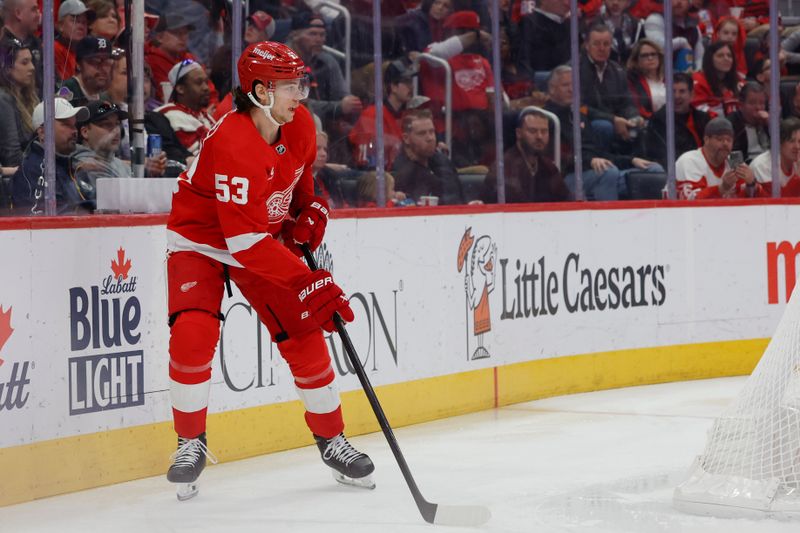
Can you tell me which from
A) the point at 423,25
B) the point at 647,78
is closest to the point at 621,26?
the point at 647,78

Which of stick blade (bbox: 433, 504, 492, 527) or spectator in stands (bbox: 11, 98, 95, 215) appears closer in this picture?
Answer: stick blade (bbox: 433, 504, 492, 527)

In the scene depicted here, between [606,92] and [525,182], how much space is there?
791 millimetres

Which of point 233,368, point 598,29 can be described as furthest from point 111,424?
point 598,29

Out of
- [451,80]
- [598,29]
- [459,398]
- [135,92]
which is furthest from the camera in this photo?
[598,29]

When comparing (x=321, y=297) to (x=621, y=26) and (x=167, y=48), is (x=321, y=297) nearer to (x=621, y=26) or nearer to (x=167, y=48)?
(x=167, y=48)

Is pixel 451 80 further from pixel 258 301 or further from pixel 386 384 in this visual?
pixel 258 301

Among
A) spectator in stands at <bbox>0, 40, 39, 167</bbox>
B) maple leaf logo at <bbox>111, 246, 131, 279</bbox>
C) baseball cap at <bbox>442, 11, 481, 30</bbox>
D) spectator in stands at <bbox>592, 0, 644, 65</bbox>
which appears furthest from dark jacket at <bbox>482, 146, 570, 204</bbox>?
spectator in stands at <bbox>0, 40, 39, 167</bbox>

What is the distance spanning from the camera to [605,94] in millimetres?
6641

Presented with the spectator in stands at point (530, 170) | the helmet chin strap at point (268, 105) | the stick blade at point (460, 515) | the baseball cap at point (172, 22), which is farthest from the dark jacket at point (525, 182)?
the stick blade at point (460, 515)

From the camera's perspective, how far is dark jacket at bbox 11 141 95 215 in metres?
4.05

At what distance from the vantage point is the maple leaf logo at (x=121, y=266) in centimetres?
418

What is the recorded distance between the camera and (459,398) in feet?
18.4

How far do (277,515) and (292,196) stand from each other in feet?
3.45

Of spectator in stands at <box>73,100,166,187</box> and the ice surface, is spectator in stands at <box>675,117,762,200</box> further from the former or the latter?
spectator in stands at <box>73,100,166,187</box>
